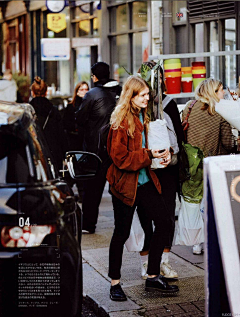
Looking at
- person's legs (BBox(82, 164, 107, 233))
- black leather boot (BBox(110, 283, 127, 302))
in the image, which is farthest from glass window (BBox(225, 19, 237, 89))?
black leather boot (BBox(110, 283, 127, 302))

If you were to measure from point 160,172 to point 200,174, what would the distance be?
2.15 feet

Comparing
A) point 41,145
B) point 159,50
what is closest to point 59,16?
point 159,50

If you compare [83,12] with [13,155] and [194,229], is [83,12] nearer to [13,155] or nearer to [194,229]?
[194,229]

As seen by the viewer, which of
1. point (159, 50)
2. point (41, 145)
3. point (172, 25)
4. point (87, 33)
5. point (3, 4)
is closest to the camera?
point (41, 145)

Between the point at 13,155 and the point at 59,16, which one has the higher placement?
the point at 59,16

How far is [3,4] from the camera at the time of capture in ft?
99.4

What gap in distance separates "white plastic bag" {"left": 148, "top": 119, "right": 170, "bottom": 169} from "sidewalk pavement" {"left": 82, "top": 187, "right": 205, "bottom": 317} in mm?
1102

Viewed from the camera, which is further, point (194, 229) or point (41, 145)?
point (194, 229)

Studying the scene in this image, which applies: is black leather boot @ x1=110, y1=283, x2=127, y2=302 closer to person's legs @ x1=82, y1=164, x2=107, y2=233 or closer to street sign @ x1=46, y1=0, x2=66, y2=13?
person's legs @ x1=82, y1=164, x2=107, y2=233

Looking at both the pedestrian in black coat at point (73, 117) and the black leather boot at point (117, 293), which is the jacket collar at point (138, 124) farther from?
the pedestrian in black coat at point (73, 117)

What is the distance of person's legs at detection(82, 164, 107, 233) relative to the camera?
8328 millimetres

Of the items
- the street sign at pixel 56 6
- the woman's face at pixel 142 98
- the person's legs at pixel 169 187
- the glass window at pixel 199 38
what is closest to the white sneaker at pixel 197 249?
the person's legs at pixel 169 187

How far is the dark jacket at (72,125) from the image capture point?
1057 centimetres

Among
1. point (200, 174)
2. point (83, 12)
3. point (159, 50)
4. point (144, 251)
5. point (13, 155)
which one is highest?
point (83, 12)
